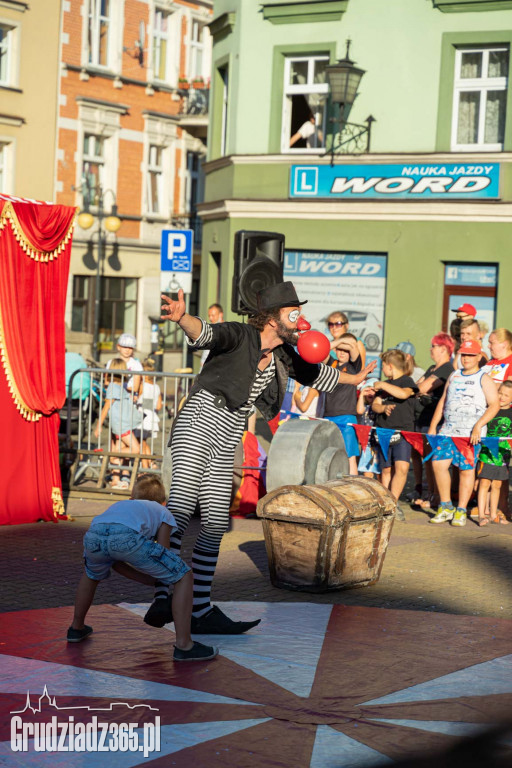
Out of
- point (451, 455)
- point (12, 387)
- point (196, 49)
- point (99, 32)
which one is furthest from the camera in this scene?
point (196, 49)

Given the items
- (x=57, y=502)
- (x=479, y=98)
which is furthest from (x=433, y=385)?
(x=479, y=98)

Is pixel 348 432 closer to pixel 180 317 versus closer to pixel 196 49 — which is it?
pixel 180 317

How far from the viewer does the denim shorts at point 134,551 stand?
19.0 ft

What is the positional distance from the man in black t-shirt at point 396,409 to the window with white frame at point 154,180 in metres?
28.0

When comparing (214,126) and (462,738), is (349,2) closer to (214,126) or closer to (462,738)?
(214,126)

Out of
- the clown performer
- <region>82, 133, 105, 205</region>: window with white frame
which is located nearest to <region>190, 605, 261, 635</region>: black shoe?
the clown performer

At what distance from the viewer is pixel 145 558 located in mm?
5797

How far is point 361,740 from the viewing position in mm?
4793

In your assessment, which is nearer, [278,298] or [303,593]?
[278,298]

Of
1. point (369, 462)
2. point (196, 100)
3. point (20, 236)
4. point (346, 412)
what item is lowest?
point (369, 462)

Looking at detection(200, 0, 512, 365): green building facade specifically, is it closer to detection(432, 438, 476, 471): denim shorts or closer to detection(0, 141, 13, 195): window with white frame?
detection(432, 438, 476, 471): denim shorts

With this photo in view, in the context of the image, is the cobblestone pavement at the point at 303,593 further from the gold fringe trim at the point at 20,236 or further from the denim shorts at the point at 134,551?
the gold fringe trim at the point at 20,236

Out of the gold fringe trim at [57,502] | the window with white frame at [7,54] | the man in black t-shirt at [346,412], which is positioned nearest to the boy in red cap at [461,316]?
the man in black t-shirt at [346,412]

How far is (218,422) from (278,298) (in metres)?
0.79
